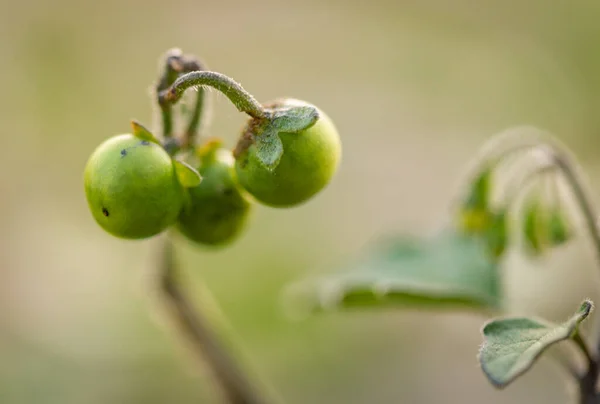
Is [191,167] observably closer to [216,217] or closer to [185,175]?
[185,175]

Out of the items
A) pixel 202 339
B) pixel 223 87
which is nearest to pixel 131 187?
pixel 223 87

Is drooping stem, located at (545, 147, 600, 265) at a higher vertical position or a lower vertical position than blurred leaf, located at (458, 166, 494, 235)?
lower

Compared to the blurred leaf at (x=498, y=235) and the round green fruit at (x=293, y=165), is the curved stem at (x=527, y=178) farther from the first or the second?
the round green fruit at (x=293, y=165)

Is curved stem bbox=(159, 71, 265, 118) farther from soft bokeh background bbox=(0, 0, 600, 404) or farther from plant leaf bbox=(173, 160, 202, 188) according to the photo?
soft bokeh background bbox=(0, 0, 600, 404)

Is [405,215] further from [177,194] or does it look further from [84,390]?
[177,194]

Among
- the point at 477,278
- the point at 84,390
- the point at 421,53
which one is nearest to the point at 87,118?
the point at 84,390

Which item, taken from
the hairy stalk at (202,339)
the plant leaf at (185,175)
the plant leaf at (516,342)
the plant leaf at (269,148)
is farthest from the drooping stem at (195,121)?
the plant leaf at (516,342)

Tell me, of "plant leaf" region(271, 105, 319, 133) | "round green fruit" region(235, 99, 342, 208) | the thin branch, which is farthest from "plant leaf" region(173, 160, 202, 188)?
the thin branch
